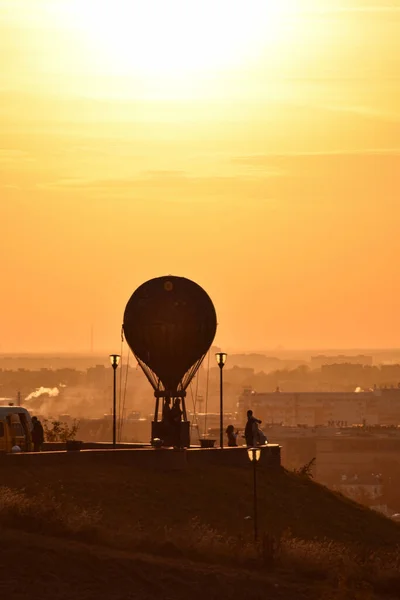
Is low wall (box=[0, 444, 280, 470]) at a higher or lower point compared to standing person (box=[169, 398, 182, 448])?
lower

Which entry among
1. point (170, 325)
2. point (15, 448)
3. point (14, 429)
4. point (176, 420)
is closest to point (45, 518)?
point (15, 448)

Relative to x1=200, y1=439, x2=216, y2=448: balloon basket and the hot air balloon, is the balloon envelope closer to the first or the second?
the hot air balloon

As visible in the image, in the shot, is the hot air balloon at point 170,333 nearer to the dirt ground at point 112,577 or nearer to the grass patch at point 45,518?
the grass patch at point 45,518

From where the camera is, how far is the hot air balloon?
69.4 meters

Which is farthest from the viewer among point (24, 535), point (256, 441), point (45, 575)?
point (256, 441)

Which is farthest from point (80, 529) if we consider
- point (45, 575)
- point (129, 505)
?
point (129, 505)

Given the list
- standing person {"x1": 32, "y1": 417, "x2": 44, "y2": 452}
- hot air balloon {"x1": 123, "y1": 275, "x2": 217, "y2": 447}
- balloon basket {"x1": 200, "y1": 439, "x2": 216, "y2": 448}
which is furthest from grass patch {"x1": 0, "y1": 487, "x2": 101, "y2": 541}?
hot air balloon {"x1": 123, "y1": 275, "x2": 217, "y2": 447}

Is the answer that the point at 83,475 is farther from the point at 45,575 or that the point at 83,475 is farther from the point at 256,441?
the point at 45,575

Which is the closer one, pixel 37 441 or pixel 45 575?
pixel 45 575

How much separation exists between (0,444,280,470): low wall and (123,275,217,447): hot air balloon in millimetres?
5829

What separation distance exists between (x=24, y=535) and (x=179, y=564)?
346 centimetres

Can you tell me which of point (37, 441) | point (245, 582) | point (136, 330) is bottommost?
point (245, 582)

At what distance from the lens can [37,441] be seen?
6200cm

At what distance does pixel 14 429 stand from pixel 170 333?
983cm
